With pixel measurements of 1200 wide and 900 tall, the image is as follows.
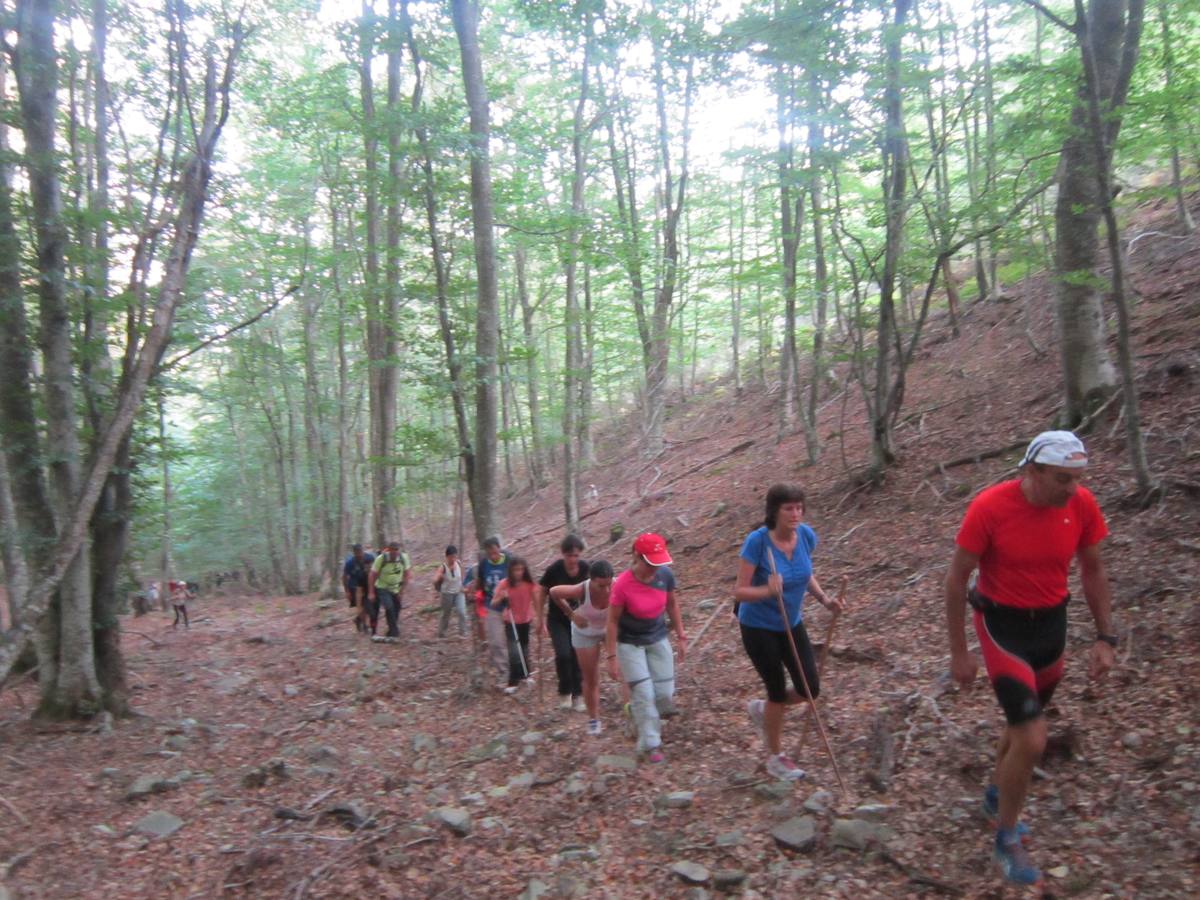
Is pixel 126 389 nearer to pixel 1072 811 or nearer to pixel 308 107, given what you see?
pixel 1072 811

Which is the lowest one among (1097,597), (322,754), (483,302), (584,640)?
(322,754)

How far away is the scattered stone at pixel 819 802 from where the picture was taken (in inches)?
171

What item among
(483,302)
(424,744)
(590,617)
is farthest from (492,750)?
(483,302)

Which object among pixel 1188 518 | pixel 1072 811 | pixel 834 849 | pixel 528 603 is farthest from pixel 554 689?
pixel 1188 518

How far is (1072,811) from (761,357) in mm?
19409

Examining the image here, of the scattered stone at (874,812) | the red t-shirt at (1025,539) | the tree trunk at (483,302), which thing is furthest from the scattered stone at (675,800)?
the tree trunk at (483,302)

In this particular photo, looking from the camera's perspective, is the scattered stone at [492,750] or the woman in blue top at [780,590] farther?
the scattered stone at [492,750]

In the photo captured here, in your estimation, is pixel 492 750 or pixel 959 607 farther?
pixel 492 750

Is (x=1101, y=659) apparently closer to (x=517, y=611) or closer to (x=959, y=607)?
(x=959, y=607)

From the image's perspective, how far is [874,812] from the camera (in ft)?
13.7

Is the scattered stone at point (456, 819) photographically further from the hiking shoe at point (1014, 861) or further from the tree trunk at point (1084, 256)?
the tree trunk at point (1084, 256)

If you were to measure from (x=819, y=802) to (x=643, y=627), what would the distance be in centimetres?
165

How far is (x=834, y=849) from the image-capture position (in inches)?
157

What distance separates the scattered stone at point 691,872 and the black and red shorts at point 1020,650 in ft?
5.98
